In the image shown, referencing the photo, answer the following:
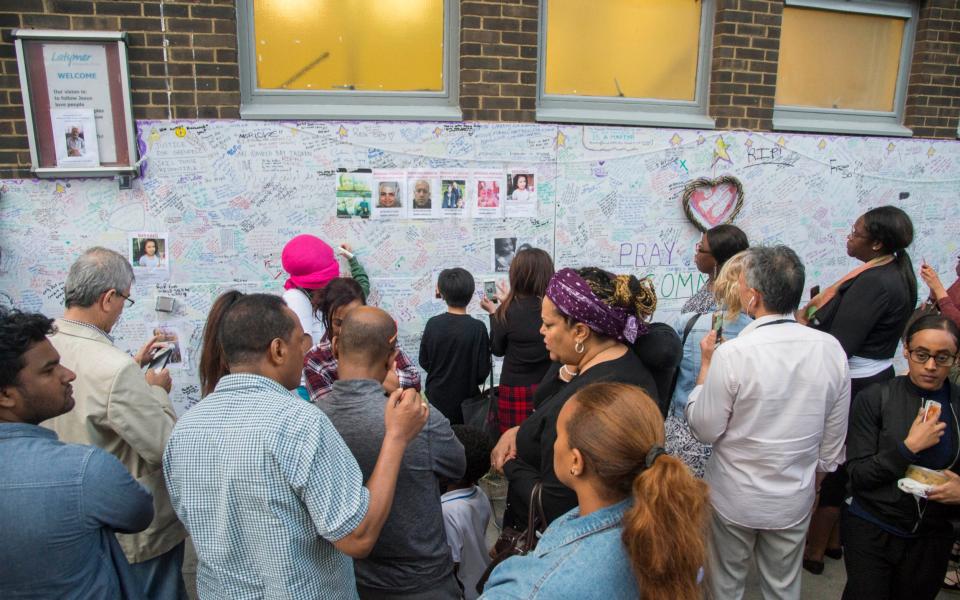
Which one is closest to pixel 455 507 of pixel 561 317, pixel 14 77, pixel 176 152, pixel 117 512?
pixel 561 317

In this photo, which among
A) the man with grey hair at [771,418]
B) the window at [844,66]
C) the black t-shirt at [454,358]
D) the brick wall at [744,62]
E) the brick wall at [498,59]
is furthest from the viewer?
the window at [844,66]

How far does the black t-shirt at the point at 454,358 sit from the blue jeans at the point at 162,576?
2015mm

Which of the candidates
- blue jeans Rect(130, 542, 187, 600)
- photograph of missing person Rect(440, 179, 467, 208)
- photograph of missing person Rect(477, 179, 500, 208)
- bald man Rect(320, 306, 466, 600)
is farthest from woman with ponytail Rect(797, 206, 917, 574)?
blue jeans Rect(130, 542, 187, 600)

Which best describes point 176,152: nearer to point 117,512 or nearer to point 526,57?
point 526,57

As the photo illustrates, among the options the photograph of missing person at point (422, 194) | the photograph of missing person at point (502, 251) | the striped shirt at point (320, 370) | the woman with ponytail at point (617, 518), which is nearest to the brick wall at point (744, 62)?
the photograph of missing person at point (502, 251)

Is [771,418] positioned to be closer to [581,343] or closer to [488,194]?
[581,343]

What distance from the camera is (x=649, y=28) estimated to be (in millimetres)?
5340

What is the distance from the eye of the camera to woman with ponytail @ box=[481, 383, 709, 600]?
4.41 feet

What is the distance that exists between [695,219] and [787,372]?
120 inches

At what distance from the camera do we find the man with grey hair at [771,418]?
2.58 m

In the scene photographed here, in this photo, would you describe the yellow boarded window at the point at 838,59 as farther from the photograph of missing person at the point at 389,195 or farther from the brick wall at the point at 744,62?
the photograph of missing person at the point at 389,195

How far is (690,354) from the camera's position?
3.33 m

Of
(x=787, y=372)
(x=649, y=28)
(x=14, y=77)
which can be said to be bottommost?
(x=787, y=372)

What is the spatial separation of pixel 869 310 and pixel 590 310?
224 centimetres
